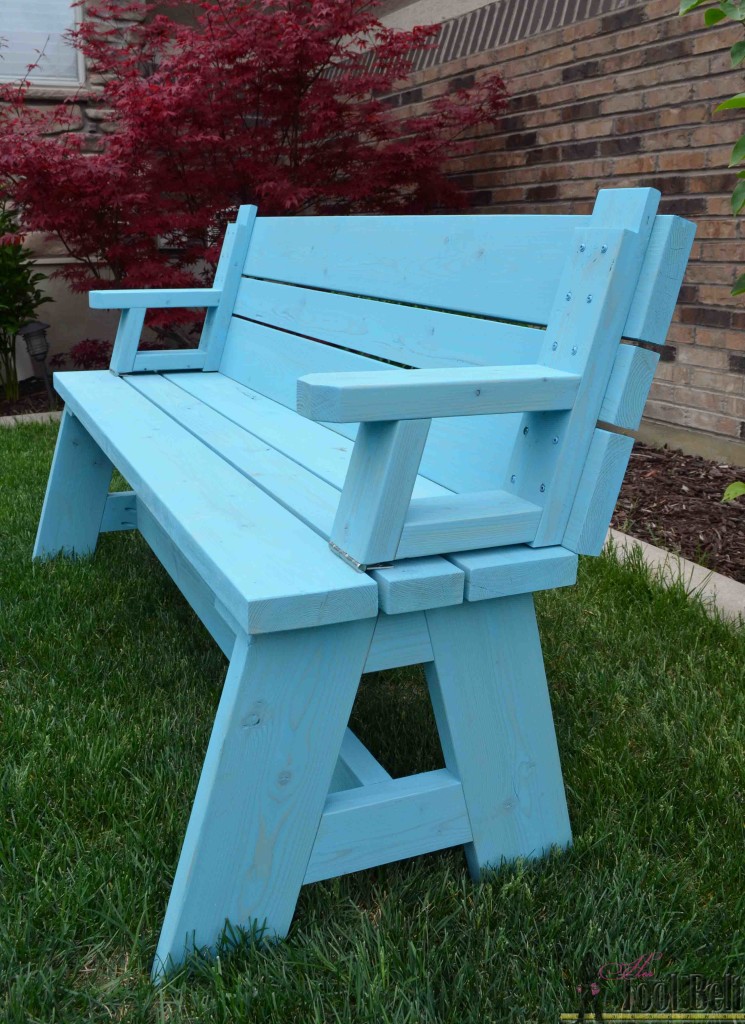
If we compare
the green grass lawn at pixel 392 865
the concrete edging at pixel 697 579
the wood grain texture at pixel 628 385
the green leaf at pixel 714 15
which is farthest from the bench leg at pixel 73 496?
the green leaf at pixel 714 15

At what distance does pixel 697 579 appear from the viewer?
261 cm

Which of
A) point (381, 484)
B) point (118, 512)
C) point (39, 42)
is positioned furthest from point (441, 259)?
point (39, 42)

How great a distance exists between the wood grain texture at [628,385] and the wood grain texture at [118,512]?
1.90m

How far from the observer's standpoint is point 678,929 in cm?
138

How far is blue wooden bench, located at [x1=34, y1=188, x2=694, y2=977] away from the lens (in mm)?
1292

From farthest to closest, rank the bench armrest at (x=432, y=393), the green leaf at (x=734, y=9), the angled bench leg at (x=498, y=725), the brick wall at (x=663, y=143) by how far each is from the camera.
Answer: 1. the brick wall at (x=663, y=143)
2. the green leaf at (x=734, y=9)
3. the angled bench leg at (x=498, y=725)
4. the bench armrest at (x=432, y=393)

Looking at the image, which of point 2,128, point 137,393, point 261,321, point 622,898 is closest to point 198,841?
point 622,898

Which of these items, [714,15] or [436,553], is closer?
[436,553]

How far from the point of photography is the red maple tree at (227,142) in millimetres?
4574

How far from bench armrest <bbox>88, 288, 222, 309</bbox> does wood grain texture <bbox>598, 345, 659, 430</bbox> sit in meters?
1.84

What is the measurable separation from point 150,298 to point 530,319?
1.73 metres

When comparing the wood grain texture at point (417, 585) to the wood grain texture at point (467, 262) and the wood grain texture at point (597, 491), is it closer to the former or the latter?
the wood grain texture at point (597, 491)

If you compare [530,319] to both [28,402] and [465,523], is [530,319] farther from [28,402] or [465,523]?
[28,402]

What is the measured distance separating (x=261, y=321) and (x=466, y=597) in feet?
5.45
